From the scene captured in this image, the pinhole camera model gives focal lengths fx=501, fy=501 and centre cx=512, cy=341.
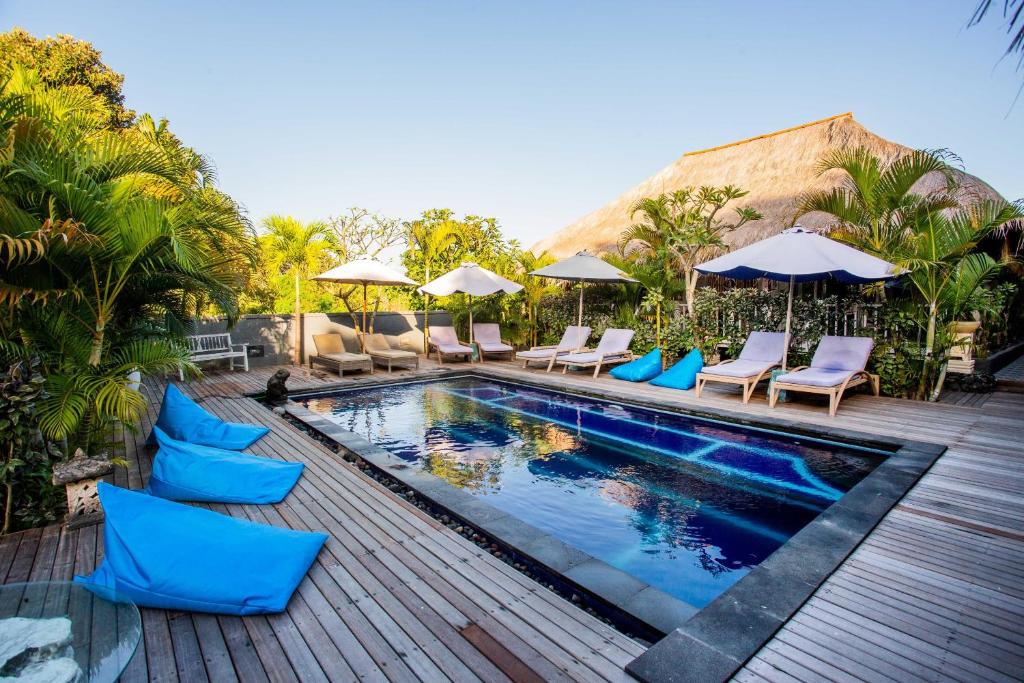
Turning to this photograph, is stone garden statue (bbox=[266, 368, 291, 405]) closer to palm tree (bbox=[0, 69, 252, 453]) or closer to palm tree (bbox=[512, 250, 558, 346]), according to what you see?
palm tree (bbox=[0, 69, 252, 453])

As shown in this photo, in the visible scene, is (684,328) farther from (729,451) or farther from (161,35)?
(161,35)

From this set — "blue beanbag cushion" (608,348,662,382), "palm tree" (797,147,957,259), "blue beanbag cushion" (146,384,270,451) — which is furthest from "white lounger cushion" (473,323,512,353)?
"blue beanbag cushion" (146,384,270,451)

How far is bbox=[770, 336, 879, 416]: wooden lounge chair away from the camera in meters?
5.88

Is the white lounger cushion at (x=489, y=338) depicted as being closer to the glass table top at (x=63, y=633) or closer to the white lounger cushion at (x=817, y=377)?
the white lounger cushion at (x=817, y=377)

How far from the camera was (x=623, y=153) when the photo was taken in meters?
21.4

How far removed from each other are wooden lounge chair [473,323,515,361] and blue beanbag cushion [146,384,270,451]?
6.49 metres

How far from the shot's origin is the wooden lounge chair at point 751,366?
671 cm

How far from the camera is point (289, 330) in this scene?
10805 mm

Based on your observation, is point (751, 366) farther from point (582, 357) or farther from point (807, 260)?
point (582, 357)

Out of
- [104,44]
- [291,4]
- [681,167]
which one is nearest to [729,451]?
[681,167]

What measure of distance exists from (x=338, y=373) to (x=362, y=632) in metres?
7.89

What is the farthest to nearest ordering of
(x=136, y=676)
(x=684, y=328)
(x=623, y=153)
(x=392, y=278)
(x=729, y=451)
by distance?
(x=623, y=153) < (x=392, y=278) < (x=684, y=328) < (x=729, y=451) < (x=136, y=676)

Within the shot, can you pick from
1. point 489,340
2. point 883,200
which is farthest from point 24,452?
point 883,200

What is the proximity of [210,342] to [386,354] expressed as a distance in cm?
340
